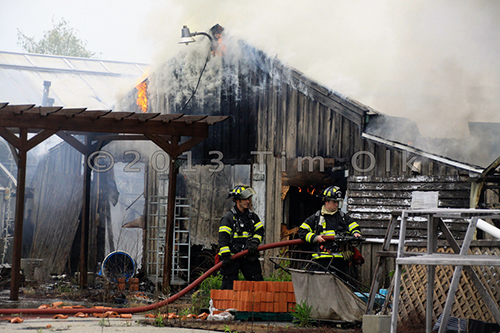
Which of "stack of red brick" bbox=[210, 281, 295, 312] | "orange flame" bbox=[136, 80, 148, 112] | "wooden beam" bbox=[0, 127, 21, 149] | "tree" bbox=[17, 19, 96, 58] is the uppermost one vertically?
"tree" bbox=[17, 19, 96, 58]

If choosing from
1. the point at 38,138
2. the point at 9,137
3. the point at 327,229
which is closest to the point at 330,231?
the point at 327,229

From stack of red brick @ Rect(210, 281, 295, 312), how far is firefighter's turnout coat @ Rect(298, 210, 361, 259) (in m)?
0.72

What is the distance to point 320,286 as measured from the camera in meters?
7.60

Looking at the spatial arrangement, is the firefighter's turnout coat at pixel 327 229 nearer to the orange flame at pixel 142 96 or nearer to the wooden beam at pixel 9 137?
the wooden beam at pixel 9 137

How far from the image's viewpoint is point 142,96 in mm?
15008

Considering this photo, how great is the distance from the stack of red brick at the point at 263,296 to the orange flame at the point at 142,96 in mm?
7779

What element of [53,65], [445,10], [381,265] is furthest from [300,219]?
[53,65]

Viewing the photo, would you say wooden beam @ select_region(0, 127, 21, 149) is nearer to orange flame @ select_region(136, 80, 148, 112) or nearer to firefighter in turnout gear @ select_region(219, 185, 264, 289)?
firefighter in turnout gear @ select_region(219, 185, 264, 289)

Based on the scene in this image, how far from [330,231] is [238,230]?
156 cm

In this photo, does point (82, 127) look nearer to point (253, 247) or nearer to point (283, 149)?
point (253, 247)

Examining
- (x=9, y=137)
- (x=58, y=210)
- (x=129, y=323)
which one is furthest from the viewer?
(x=58, y=210)

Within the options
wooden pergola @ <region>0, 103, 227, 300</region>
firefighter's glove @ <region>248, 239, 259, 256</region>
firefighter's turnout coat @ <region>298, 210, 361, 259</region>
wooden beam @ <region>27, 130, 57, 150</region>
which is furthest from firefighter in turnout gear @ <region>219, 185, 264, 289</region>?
wooden beam @ <region>27, 130, 57, 150</region>

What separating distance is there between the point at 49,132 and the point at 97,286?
180 inches

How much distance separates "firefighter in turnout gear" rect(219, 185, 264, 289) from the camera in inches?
356
